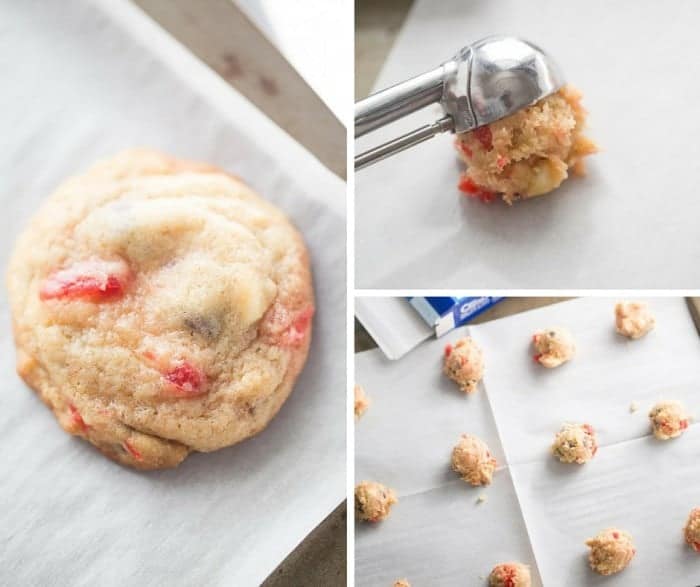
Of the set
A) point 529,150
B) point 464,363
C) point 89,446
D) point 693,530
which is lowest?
point 693,530

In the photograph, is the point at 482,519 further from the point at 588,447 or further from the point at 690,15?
the point at 690,15

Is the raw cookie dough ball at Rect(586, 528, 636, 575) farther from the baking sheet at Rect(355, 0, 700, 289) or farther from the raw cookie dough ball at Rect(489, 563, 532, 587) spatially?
the baking sheet at Rect(355, 0, 700, 289)

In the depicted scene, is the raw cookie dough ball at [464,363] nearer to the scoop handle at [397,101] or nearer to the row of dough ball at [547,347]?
the row of dough ball at [547,347]

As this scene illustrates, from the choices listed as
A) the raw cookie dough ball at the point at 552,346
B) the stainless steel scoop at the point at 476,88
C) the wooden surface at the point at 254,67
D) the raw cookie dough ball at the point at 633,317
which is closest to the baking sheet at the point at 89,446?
the wooden surface at the point at 254,67

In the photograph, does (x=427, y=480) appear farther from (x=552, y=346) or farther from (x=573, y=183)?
(x=573, y=183)

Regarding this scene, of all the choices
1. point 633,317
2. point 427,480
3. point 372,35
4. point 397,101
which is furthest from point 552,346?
point 372,35

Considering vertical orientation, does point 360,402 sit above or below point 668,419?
above

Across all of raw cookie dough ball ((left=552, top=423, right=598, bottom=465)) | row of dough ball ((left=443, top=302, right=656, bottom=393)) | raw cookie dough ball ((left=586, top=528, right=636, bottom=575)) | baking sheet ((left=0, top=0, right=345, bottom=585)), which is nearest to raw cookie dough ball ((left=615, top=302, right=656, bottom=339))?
row of dough ball ((left=443, top=302, right=656, bottom=393))

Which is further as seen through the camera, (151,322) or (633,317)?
(633,317)
